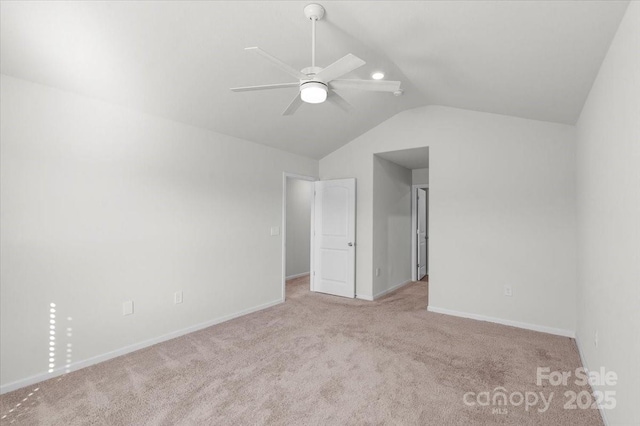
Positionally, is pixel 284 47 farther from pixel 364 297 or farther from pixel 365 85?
pixel 364 297

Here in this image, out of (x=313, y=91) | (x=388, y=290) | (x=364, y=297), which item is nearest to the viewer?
(x=313, y=91)

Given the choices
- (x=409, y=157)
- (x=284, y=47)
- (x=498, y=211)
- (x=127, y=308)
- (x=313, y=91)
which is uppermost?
(x=284, y=47)

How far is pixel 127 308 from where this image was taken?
3.08 m

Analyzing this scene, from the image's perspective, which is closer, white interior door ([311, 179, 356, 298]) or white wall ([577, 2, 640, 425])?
white wall ([577, 2, 640, 425])

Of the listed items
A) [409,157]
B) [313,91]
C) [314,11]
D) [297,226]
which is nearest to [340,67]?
[313,91]

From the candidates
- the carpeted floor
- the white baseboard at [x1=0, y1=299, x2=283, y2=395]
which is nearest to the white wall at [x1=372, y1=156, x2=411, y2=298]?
the carpeted floor

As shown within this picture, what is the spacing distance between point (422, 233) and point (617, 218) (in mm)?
4869

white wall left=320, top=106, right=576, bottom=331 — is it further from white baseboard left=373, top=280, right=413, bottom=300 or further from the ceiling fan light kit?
the ceiling fan light kit

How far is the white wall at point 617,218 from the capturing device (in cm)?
150

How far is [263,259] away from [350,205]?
163cm

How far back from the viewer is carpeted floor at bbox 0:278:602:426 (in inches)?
83.0

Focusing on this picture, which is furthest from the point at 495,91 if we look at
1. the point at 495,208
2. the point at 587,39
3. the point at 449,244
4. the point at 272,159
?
the point at 272,159

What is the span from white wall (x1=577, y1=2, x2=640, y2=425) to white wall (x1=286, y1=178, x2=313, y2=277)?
500 centimetres

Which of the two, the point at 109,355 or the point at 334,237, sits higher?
the point at 334,237
